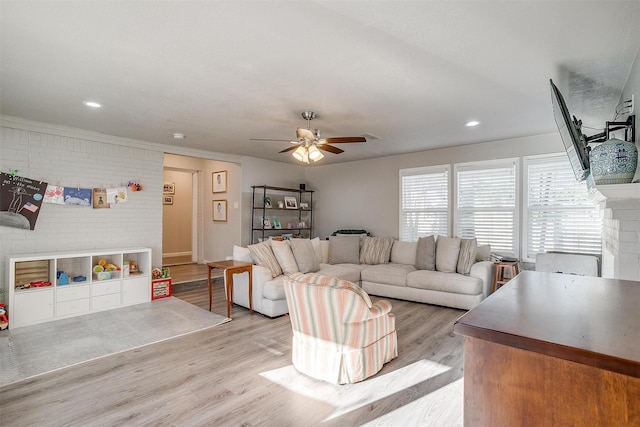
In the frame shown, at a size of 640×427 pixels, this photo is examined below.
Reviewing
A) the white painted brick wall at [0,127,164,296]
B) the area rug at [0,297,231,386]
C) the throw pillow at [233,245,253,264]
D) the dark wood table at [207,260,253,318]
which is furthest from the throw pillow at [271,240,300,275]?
the white painted brick wall at [0,127,164,296]

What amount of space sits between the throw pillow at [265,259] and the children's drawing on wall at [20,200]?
2752mm

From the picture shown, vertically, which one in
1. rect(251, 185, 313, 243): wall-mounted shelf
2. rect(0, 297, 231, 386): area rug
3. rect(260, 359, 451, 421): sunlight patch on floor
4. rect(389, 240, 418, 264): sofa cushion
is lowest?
rect(0, 297, 231, 386): area rug

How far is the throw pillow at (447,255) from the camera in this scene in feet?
15.5

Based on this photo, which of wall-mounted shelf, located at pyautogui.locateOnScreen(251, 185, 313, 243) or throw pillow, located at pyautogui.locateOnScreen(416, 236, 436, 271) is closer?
throw pillow, located at pyautogui.locateOnScreen(416, 236, 436, 271)

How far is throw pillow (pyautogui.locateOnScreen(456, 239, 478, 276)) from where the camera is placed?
4594 millimetres

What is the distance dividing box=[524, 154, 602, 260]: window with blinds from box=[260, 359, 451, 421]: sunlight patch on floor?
3021 mm

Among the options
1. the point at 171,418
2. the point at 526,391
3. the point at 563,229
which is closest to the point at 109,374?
the point at 171,418

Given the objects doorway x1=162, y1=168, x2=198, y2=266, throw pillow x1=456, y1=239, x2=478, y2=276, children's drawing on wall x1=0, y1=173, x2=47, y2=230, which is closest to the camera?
children's drawing on wall x1=0, y1=173, x2=47, y2=230

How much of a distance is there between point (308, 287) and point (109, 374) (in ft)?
5.96

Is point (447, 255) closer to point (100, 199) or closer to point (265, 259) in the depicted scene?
point (265, 259)

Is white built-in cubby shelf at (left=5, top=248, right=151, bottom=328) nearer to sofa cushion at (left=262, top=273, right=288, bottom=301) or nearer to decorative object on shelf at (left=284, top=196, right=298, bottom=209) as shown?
sofa cushion at (left=262, top=273, right=288, bottom=301)

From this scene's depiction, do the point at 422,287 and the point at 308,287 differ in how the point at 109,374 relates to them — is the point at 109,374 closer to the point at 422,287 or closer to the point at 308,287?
the point at 308,287

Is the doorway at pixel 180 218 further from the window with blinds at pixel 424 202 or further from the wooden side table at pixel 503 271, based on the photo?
the wooden side table at pixel 503 271

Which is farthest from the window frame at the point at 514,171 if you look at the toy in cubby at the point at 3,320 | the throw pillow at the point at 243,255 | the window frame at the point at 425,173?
the toy in cubby at the point at 3,320
